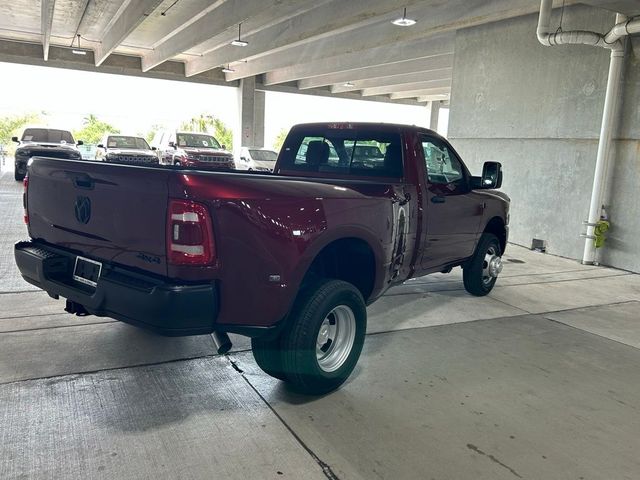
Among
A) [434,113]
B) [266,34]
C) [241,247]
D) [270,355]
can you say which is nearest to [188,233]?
[241,247]

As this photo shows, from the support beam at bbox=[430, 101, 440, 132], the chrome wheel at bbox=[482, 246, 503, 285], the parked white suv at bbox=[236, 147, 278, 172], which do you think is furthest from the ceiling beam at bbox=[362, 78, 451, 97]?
the chrome wheel at bbox=[482, 246, 503, 285]

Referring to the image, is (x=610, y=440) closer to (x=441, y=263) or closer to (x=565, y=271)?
(x=441, y=263)

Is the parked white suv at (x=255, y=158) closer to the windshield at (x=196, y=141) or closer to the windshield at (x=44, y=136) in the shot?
the windshield at (x=196, y=141)

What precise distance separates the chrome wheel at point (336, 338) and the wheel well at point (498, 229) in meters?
3.13

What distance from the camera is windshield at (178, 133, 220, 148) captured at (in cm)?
1806

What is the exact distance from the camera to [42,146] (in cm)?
1570

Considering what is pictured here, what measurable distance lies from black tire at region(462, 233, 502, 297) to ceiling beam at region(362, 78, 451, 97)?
1603cm

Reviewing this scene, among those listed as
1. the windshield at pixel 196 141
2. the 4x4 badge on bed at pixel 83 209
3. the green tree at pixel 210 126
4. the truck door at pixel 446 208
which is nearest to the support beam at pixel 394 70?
the windshield at pixel 196 141

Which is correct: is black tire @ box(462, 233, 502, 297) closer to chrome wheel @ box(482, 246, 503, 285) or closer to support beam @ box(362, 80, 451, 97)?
chrome wheel @ box(482, 246, 503, 285)

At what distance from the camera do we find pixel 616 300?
6496 mm

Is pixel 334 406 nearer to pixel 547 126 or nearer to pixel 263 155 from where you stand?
pixel 547 126

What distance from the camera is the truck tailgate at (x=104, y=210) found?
2.70 metres

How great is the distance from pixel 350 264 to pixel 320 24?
949 centimetres

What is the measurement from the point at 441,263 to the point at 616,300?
2.96 metres
